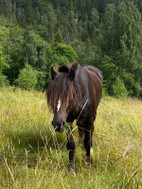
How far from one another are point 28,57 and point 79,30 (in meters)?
59.7

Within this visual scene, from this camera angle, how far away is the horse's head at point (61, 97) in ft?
7.83

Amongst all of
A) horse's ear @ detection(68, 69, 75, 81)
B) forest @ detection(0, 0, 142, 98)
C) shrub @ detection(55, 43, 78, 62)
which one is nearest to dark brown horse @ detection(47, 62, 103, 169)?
horse's ear @ detection(68, 69, 75, 81)

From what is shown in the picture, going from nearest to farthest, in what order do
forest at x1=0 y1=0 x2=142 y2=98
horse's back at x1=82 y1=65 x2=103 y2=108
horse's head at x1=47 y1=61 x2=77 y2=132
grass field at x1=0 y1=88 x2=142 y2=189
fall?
horse's head at x1=47 y1=61 x2=77 y2=132 → grass field at x1=0 y1=88 x2=142 y2=189 → horse's back at x1=82 y1=65 x2=103 y2=108 → forest at x1=0 y1=0 x2=142 y2=98

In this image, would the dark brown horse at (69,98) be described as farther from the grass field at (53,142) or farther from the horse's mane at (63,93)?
the grass field at (53,142)

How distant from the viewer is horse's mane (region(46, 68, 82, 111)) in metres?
2.44

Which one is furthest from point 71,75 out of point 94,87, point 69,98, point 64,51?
point 64,51

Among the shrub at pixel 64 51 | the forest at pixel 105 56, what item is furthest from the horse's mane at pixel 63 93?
the shrub at pixel 64 51

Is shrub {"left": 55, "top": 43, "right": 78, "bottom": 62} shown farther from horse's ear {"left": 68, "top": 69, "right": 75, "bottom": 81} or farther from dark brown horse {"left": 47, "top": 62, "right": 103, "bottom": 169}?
horse's ear {"left": 68, "top": 69, "right": 75, "bottom": 81}

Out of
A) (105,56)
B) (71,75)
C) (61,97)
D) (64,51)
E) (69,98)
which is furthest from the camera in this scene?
(64,51)

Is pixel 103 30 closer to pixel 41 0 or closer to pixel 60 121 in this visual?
pixel 60 121

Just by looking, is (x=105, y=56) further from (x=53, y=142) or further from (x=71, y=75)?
(x=71, y=75)

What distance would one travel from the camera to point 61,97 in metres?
2.42

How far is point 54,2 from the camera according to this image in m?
114

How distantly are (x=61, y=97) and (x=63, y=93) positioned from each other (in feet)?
0.19
